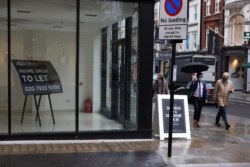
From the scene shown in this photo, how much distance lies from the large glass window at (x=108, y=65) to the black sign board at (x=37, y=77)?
2.32 feet

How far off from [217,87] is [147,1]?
17.0 feet

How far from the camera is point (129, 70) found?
11.8 m

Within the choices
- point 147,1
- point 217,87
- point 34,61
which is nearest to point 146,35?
point 147,1

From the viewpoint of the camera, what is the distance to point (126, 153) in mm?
9805

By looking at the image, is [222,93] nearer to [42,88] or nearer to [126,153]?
[42,88]

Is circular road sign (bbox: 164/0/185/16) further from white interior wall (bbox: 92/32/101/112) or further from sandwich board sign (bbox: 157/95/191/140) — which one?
sandwich board sign (bbox: 157/95/191/140)

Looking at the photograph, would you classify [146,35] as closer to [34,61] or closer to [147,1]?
[147,1]

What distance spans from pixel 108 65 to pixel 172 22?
9.67 ft

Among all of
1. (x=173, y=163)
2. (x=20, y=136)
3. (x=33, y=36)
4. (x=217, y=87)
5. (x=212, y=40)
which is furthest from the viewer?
(x=212, y=40)

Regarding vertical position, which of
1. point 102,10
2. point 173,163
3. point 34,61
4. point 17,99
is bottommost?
point 173,163

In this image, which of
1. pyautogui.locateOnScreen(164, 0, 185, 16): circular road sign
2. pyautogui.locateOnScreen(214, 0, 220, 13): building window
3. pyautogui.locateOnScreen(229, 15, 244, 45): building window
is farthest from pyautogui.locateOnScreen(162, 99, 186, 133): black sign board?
pyautogui.locateOnScreen(214, 0, 220, 13): building window

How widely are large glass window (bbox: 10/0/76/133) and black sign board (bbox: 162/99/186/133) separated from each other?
7.59ft

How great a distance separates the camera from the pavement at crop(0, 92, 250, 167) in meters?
8.88

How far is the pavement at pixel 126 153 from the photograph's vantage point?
29.1 ft
